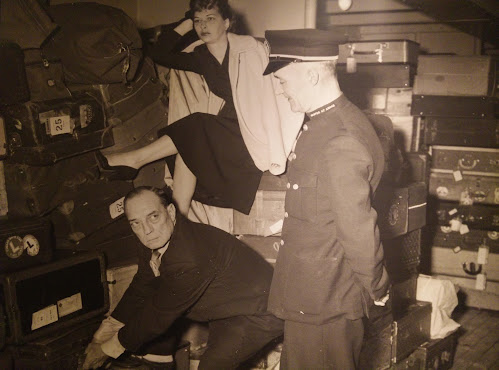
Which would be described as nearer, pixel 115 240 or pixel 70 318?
pixel 70 318

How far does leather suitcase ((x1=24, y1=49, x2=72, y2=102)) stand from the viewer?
3.46 meters

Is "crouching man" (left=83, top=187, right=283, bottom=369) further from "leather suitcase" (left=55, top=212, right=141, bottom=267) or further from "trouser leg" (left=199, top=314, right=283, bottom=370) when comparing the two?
"leather suitcase" (left=55, top=212, right=141, bottom=267)

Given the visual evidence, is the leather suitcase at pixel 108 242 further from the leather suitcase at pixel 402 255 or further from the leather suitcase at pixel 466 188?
the leather suitcase at pixel 466 188

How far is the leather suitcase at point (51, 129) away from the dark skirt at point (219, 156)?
549mm

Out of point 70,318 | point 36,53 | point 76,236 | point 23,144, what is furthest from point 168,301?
point 36,53

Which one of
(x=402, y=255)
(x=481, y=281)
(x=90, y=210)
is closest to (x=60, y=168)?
(x=90, y=210)

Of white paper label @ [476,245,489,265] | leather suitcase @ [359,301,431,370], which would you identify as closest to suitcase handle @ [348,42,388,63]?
white paper label @ [476,245,489,265]

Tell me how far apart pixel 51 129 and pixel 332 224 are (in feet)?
6.04

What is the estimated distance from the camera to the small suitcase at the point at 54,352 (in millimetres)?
3279

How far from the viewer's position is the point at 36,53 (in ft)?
11.5

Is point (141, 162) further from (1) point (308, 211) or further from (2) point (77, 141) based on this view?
(1) point (308, 211)

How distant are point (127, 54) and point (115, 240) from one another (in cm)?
125

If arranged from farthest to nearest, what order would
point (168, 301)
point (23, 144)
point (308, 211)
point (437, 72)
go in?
point (437, 72) < point (23, 144) < point (168, 301) < point (308, 211)

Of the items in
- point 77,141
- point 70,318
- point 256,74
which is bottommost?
point 70,318
